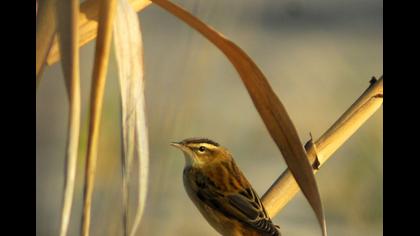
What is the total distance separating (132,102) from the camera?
0.99 meters

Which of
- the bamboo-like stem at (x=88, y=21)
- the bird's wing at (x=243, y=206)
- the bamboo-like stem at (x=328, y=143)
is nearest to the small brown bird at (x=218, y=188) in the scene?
the bird's wing at (x=243, y=206)

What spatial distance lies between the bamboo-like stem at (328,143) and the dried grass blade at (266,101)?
0.50 ft

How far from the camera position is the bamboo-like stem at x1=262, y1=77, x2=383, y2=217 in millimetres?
1146

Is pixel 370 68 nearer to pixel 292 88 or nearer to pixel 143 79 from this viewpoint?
pixel 292 88

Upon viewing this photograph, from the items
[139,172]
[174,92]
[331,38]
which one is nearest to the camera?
[139,172]

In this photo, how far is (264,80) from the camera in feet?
3.27

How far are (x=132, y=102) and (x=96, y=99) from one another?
0.06 m

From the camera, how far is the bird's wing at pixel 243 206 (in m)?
1.27

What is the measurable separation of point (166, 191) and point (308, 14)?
1.54ft

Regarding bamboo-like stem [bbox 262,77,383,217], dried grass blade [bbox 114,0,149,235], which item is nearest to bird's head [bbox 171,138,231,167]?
bamboo-like stem [bbox 262,77,383,217]

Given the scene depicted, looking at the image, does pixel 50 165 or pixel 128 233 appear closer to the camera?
pixel 128 233

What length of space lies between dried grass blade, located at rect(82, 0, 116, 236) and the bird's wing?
384mm

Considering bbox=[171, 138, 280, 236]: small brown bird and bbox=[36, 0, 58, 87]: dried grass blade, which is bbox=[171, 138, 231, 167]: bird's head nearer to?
bbox=[171, 138, 280, 236]: small brown bird

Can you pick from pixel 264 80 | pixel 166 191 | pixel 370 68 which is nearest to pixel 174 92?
pixel 166 191
